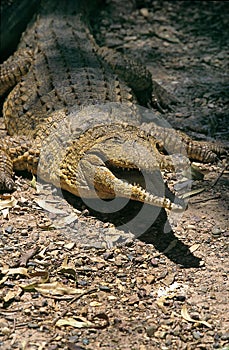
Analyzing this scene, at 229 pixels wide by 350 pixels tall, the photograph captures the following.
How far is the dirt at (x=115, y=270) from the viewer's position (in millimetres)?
3518

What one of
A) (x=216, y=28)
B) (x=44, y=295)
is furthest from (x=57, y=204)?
(x=216, y=28)

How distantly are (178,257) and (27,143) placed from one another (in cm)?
168

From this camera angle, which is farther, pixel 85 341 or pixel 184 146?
pixel 184 146

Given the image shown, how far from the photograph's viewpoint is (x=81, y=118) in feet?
16.3

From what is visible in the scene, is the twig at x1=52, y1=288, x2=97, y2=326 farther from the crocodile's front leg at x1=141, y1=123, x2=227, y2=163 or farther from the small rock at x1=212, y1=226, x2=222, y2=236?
the crocodile's front leg at x1=141, y1=123, x2=227, y2=163

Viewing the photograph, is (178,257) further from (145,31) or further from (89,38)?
(145,31)

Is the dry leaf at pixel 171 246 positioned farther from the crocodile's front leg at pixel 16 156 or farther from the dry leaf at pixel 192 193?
the crocodile's front leg at pixel 16 156

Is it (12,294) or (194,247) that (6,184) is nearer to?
(12,294)

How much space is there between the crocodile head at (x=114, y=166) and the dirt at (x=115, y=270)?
0.20 metres

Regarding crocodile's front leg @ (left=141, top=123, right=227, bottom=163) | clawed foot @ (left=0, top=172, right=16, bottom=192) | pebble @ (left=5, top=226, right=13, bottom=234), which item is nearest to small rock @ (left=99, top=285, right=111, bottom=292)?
pebble @ (left=5, top=226, right=13, bottom=234)

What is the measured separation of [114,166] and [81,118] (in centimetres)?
74

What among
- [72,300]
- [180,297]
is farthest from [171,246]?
[72,300]

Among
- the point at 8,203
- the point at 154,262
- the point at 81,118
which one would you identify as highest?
the point at 81,118

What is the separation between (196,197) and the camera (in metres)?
4.77
